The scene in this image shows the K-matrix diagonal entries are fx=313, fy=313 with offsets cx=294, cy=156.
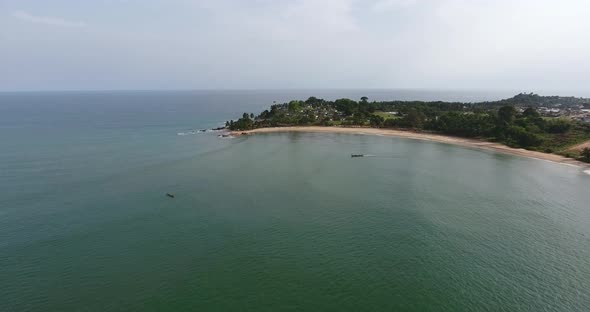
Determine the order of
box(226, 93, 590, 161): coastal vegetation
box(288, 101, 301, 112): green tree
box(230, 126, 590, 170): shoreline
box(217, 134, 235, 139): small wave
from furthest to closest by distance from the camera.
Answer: box(288, 101, 301, 112): green tree, box(217, 134, 235, 139): small wave, box(226, 93, 590, 161): coastal vegetation, box(230, 126, 590, 170): shoreline

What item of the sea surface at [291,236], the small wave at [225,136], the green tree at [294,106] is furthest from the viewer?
the green tree at [294,106]

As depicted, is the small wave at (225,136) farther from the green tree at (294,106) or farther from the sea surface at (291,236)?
the green tree at (294,106)

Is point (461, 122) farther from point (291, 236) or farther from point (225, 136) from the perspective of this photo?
point (291, 236)

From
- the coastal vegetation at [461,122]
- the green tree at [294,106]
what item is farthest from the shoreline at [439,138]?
the green tree at [294,106]

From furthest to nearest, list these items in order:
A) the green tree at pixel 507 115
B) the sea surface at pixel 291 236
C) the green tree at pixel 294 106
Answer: the green tree at pixel 294 106 → the green tree at pixel 507 115 → the sea surface at pixel 291 236

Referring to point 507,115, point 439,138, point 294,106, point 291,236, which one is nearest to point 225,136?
point 294,106

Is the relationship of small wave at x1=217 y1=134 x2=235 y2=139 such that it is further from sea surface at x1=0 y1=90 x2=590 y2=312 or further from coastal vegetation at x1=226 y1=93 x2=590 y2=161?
sea surface at x1=0 y1=90 x2=590 y2=312

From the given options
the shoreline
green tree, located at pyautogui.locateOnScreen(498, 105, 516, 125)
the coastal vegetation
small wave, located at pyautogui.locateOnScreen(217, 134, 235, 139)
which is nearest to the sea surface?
the shoreline

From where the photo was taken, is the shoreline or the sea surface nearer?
the sea surface
